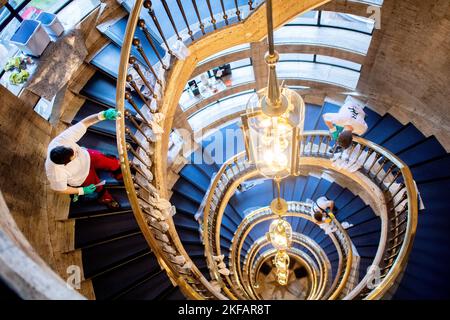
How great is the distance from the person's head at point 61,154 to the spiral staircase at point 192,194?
0.61 meters

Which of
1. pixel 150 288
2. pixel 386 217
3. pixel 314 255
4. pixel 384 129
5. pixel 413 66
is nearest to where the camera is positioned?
pixel 150 288

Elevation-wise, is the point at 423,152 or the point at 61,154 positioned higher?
the point at 423,152

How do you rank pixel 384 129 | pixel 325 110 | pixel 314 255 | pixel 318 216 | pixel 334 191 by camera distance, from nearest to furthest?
1. pixel 384 129
2. pixel 318 216
3. pixel 325 110
4. pixel 334 191
5. pixel 314 255

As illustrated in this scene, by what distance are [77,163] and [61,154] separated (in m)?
0.45

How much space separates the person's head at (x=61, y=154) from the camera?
13.0ft

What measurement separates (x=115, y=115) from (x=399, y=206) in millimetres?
5669

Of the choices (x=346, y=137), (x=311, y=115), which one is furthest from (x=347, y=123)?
(x=311, y=115)

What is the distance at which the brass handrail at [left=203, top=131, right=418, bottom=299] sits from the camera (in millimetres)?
5426

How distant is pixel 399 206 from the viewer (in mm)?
6617

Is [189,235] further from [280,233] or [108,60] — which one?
[108,60]

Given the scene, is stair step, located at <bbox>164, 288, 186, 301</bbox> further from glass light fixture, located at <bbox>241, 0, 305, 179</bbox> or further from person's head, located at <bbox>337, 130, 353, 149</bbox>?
person's head, located at <bbox>337, 130, 353, 149</bbox>

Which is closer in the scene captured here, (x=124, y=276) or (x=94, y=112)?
(x=124, y=276)

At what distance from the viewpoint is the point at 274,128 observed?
130 inches

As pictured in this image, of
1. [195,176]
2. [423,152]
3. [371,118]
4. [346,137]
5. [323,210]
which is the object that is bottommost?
[323,210]
